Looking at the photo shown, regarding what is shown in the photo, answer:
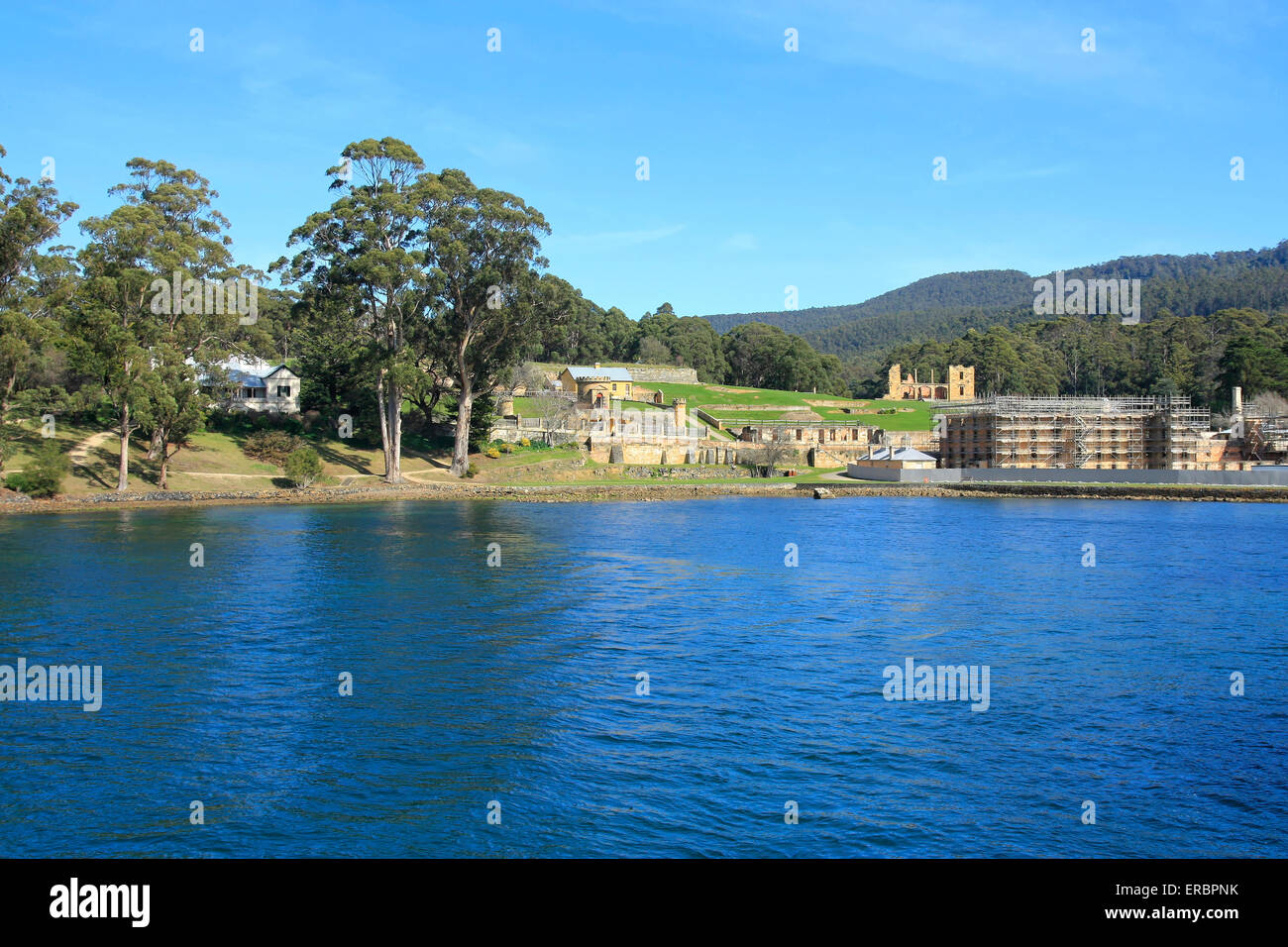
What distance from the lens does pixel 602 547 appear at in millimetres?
38719

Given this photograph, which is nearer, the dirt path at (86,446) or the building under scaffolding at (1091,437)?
the dirt path at (86,446)

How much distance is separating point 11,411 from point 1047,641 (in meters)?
60.2

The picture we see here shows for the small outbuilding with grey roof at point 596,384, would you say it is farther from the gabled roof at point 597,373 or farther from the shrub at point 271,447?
the shrub at point 271,447

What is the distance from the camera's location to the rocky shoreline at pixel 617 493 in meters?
51.3

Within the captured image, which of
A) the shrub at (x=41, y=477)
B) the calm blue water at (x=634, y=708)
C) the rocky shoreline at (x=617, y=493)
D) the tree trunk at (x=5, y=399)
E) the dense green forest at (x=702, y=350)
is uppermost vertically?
Answer: the dense green forest at (x=702, y=350)

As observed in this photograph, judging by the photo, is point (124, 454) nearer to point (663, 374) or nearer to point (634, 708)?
point (634, 708)

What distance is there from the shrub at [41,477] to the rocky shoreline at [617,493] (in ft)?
2.12

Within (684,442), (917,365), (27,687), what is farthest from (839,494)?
(917,365)

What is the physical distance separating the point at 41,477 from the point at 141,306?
36.9 feet

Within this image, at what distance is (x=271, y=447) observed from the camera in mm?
63000

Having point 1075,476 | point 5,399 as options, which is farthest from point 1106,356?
point 5,399

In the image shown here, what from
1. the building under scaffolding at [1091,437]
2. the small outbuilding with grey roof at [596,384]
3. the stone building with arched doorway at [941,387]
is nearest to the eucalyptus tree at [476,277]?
the small outbuilding with grey roof at [596,384]

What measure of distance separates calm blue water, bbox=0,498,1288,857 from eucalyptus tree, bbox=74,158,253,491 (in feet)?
61.5

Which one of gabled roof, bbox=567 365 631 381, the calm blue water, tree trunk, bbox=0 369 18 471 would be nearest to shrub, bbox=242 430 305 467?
tree trunk, bbox=0 369 18 471
